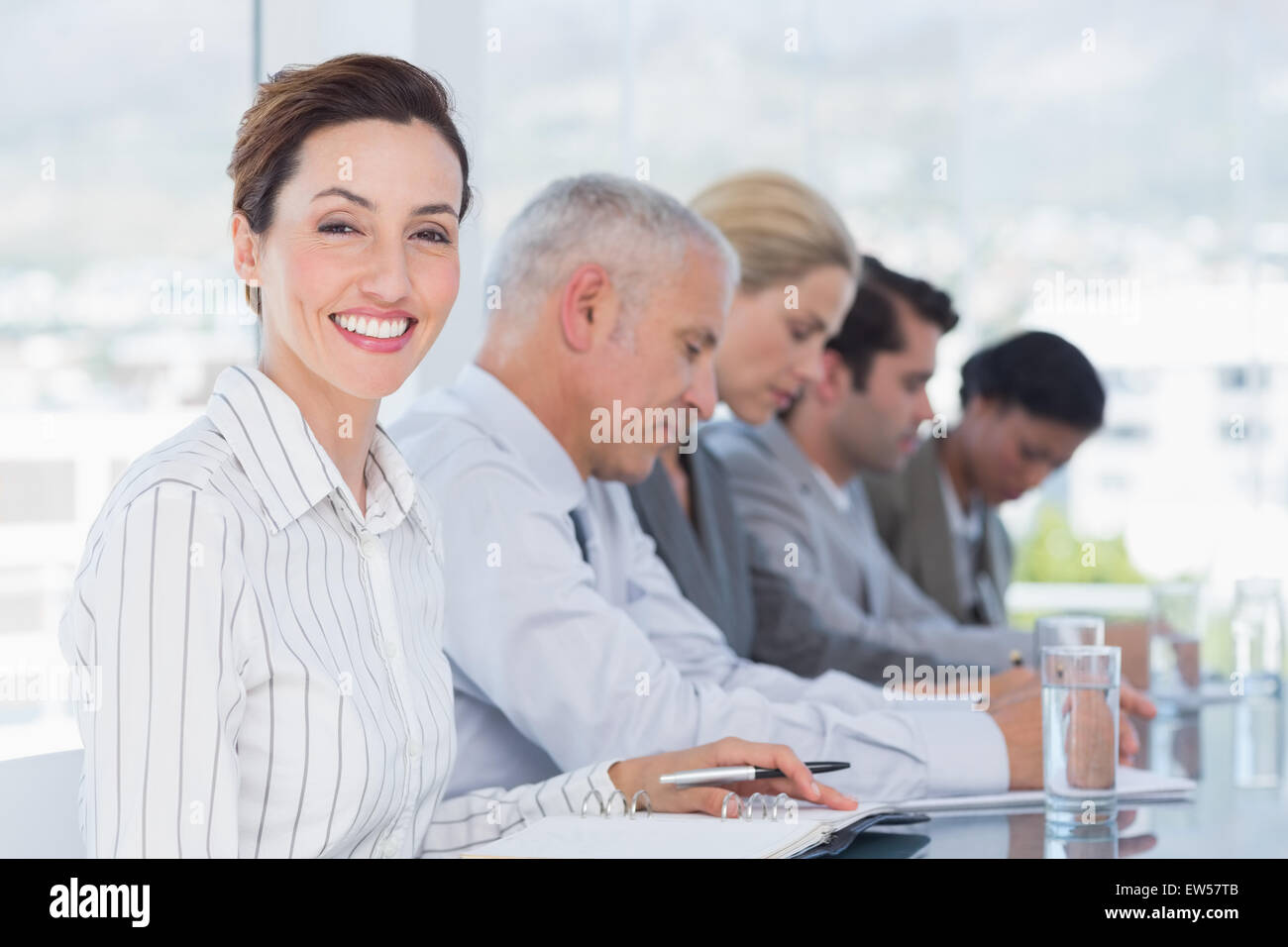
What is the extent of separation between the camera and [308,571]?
1183mm

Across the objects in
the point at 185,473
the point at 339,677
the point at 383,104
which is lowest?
the point at 339,677

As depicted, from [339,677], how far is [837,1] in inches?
187

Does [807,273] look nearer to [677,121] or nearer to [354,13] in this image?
[354,13]

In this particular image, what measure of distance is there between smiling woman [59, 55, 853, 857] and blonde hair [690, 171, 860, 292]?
1.28m

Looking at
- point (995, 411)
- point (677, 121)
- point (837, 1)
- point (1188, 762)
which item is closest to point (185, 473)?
point (1188, 762)

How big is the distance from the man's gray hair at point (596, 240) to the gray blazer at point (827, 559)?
0.94 metres

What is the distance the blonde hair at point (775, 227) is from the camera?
261 centimetres

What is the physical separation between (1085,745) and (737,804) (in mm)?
377

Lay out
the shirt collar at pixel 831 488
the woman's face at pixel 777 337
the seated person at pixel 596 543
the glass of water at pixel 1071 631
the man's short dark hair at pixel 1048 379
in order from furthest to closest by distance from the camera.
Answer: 1. the man's short dark hair at pixel 1048 379
2. the shirt collar at pixel 831 488
3. the woman's face at pixel 777 337
4. the glass of water at pixel 1071 631
5. the seated person at pixel 596 543

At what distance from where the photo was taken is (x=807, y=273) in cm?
260

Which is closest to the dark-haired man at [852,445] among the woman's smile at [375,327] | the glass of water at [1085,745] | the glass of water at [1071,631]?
the glass of water at [1071,631]

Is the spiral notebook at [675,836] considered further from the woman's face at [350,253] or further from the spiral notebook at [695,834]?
the woman's face at [350,253]

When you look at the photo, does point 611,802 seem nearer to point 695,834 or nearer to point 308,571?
point 695,834
